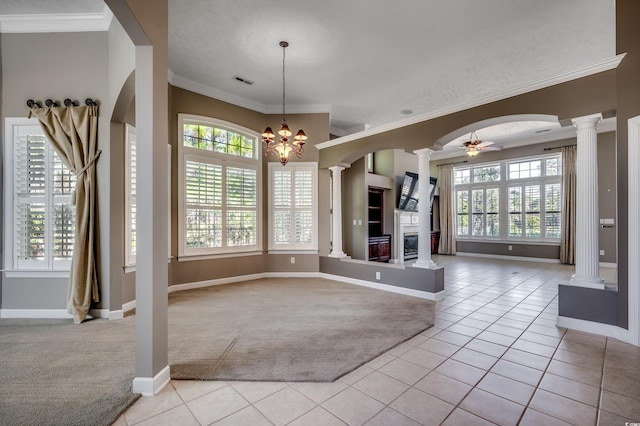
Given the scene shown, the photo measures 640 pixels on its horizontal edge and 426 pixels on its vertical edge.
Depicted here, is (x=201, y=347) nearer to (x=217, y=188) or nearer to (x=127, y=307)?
(x=127, y=307)

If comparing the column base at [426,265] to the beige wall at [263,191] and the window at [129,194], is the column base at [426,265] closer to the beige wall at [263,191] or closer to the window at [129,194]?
the beige wall at [263,191]

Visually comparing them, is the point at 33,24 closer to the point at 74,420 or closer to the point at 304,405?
the point at 74,420

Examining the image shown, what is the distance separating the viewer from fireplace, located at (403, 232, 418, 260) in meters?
9.16

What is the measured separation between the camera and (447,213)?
413 inches

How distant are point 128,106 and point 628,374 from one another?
5.77 m

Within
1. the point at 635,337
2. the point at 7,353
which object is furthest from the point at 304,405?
the point at 635,337

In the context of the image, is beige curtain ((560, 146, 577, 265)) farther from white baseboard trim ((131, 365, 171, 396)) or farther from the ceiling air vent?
white baseboard trim ((131, 365, 171, 396))

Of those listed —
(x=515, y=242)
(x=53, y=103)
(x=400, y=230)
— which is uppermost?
(x=53, y=103)

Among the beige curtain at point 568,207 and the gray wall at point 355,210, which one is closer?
the gray wall at point 355,210

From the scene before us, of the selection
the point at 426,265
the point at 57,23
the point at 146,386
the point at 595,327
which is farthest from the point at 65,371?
the point at 595,327

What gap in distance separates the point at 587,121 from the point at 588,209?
1.00 m

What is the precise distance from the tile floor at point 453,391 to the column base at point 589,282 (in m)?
0.54

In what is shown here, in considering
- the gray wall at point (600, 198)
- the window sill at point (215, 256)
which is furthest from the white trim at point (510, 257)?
the window sill at point (215, 256)

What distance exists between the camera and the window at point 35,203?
367 centimetres
